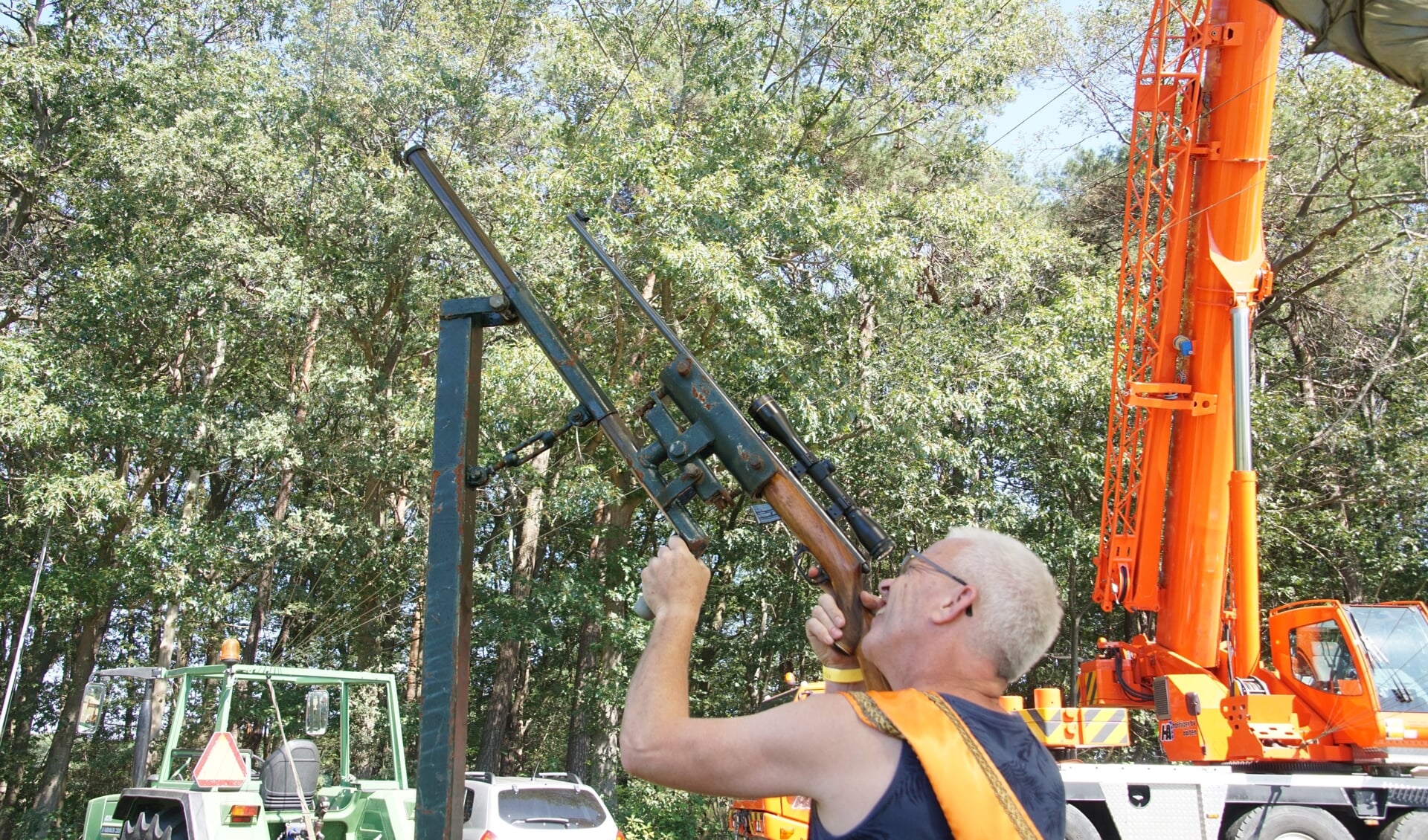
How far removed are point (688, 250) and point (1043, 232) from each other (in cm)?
655

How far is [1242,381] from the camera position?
8.38 metres

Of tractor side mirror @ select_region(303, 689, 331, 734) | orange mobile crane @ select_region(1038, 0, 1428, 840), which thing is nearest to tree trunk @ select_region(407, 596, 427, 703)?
tractor side mirror @ select_region(303, 689, 331, 734)

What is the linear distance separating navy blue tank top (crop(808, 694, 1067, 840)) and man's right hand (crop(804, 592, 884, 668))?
46 centimetres

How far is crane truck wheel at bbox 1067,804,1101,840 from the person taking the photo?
27.2 ft

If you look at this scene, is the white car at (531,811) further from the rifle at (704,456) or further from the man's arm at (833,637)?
the man's arm at (833,637)

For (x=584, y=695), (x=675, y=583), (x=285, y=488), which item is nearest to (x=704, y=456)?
(x=675, y=583)

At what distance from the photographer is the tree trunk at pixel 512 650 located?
50.6ft

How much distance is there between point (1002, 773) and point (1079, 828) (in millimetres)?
7225

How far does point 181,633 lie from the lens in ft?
50.6

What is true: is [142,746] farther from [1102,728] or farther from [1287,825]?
[1287,825]

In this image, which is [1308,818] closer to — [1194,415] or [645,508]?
[1194,415]

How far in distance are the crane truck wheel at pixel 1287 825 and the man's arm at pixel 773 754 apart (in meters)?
8.11

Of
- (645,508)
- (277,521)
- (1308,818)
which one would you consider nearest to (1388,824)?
(1308,818)

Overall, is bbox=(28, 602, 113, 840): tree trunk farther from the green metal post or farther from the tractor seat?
the tractor seat
